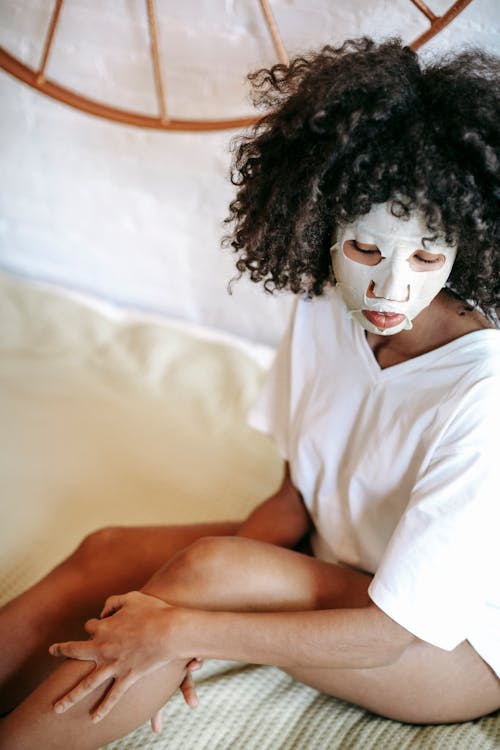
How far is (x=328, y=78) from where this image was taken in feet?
2.16

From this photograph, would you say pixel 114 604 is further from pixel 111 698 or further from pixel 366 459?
pixel 366 459

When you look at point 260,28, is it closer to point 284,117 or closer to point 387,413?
point 284,117

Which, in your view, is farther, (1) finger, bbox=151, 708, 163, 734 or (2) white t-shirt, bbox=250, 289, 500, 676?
(1) finger, bbox=151, 708, 163, 734

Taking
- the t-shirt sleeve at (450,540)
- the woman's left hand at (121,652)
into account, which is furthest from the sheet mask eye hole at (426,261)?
the woman's left hand at (121,652)

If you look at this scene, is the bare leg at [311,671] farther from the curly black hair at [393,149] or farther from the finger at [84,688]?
the curly black hair at [393,149]

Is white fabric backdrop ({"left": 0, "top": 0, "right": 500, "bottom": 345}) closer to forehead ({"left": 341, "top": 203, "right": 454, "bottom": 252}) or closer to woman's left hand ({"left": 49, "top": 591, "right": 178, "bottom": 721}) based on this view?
forehead ({"left": 341, "top": 203, "right": 454, "bottom": 252})

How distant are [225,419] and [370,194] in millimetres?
676

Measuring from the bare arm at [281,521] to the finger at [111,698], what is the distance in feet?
0.83

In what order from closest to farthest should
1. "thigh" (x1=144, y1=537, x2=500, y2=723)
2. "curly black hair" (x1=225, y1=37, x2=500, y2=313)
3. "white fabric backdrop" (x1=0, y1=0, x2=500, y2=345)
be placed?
"curly black hair" (x1=225, y1=37, x2=500, y2=313) < "thigh" (x1=144, y1=537, x2=500, y2=723) < "white fabric backdrop" (x1=0, y1=0, x2=500, y2=345)

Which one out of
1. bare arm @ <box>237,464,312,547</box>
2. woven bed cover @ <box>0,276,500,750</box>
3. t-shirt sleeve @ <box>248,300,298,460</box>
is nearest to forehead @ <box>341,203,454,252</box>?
t-shirt sleeve @ <box>248,300,298,460</box>

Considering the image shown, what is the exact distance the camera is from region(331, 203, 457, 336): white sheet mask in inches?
25.5

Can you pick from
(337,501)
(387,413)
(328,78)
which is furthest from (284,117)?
(337,501)

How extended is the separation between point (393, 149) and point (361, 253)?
0.09 m

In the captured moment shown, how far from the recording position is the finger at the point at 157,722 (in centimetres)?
76
